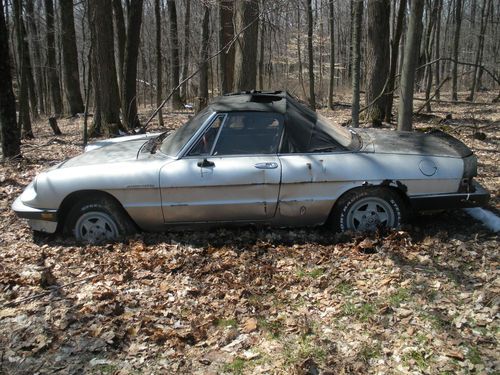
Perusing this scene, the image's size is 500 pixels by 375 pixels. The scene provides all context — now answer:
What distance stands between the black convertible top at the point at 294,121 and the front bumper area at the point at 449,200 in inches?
38.4

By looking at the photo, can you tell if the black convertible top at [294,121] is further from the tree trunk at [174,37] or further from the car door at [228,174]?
the tree trunk at [174,37]

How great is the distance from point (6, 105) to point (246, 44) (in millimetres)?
4833

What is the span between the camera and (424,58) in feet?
81.5

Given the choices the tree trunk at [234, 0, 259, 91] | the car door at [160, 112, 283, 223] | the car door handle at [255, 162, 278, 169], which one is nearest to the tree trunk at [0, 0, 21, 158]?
the tree trunk at [234, 0, 259, 91]

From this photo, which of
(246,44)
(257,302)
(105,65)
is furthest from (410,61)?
(105,65)

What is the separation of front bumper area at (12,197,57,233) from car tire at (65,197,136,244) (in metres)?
0.16

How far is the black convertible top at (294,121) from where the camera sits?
16.6ft

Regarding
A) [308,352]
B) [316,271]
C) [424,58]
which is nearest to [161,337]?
[308,352]

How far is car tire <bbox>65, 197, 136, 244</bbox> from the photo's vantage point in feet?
17.0

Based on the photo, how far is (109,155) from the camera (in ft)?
18.2

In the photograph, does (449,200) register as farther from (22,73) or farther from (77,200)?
(22,73)

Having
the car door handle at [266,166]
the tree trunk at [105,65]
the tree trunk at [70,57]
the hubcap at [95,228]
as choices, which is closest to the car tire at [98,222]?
the hubcap at [95,228]

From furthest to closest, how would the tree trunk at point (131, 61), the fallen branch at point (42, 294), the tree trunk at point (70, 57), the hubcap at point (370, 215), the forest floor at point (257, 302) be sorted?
the tree trunk at point (70, 57)
the tree trunk at point (131, 61)
the hubcap at point (370, 215)
the fallen branch at point (42, 294)
the forest floor at point (257, 302)

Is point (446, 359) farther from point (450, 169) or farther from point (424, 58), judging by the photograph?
point (424, 58)
